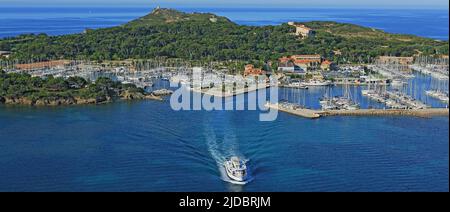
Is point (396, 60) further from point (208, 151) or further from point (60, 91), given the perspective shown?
point (208, 151)

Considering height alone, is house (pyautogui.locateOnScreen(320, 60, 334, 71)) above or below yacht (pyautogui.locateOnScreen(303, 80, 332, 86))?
above

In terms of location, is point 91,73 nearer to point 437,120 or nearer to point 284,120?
point 284,120

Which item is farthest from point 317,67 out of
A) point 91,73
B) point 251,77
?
point 91,73

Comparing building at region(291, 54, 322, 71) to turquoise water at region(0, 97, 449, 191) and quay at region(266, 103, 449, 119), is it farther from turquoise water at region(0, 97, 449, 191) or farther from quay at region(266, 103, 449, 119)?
turquoise water at region(0, 97, 449, 191)

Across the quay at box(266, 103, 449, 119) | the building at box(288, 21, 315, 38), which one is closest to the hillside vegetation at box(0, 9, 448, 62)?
the building at box(288, 21, 315, 38)

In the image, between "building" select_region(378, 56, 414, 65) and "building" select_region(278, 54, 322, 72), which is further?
"building" select_region(378, 56, 414, 65)

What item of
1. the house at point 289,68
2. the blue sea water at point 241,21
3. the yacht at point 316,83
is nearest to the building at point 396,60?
the house at point 289,68

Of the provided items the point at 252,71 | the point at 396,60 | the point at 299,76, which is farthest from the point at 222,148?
the point at 396,60
